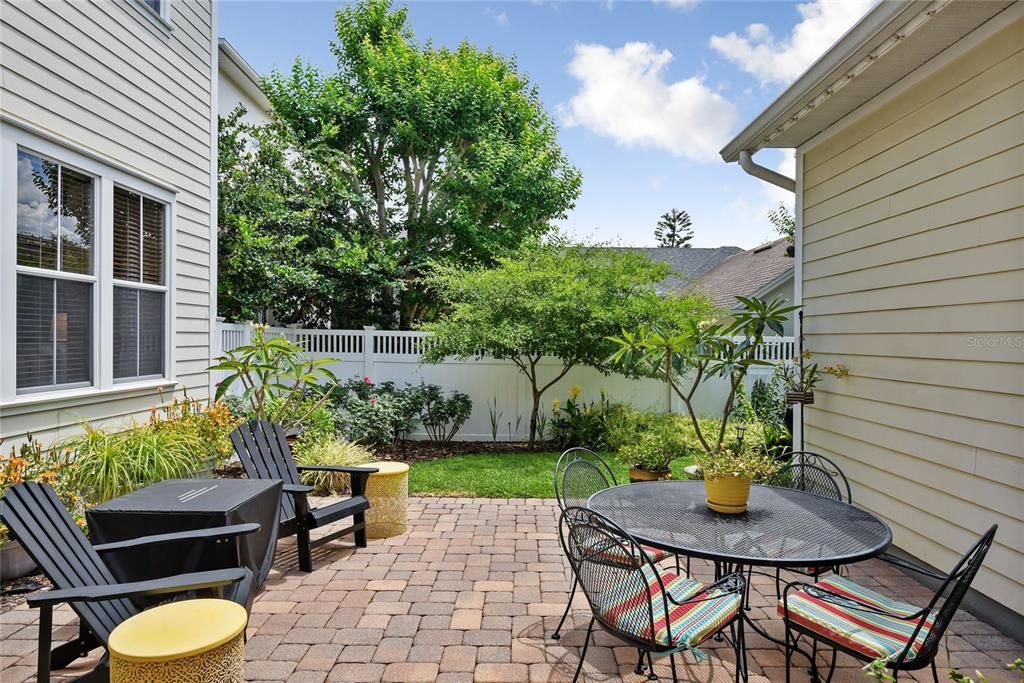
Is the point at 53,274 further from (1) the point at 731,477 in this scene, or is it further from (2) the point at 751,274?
(2) the point at 751,274

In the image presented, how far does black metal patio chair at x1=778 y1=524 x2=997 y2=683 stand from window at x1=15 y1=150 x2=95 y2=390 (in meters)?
4.81

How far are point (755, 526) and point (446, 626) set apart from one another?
168 cm

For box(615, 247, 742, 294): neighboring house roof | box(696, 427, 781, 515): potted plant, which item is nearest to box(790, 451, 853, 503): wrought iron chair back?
box(696, 427, 781, 515): potted plant

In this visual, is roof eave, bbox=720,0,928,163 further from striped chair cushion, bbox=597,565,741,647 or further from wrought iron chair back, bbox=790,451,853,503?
striped chair cushion, bbox=597,565,741,647

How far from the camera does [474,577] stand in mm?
3613

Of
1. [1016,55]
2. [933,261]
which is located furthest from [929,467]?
[1016,55]

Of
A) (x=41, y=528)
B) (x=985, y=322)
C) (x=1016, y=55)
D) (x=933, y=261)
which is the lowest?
(x=41, y=528)

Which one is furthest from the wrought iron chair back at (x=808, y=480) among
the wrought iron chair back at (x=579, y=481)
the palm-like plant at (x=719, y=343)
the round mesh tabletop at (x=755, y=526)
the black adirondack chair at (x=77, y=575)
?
the black adirondack chair at (x=77, y=575)

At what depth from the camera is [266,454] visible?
13.6 ft

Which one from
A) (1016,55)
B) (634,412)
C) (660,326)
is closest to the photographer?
(1016,55)

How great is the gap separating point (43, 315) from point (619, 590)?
169 inches

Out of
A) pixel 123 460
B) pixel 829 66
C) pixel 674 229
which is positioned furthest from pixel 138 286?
pixel 674 229

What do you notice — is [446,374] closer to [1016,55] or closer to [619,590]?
[619,590]

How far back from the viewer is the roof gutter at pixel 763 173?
504cm
